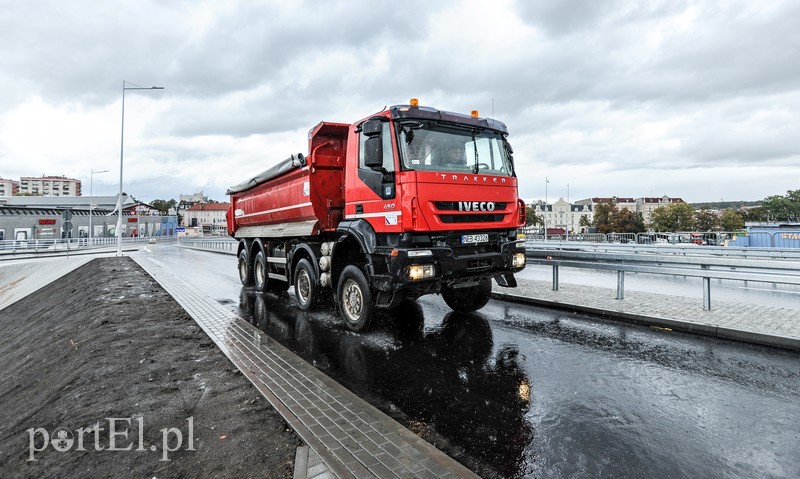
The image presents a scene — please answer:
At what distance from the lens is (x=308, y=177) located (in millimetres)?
7910

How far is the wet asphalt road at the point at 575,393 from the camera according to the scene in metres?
3.09

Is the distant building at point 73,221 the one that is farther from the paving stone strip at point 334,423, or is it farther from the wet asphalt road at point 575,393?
the wet asphalt road at point 575,393

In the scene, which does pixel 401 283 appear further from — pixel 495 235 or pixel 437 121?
pixel 437 121

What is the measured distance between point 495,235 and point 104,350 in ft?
19.9

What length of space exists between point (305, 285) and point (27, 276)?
21.2m

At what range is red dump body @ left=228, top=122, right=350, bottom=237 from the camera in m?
7.84

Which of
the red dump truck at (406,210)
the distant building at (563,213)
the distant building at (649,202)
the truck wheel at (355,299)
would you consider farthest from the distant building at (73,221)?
the distant building at (649,202)

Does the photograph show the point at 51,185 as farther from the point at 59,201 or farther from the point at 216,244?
the point at 216,244

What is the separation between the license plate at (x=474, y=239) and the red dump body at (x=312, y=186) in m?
2.57

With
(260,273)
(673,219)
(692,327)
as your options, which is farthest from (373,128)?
(673,219)

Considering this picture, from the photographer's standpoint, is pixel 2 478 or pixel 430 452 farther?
pixel 2 478

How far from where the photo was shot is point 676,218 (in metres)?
73.6

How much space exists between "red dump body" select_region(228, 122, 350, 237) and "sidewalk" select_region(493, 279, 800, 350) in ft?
14.0

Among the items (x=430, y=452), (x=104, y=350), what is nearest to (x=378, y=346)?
(x=430, y=452)
